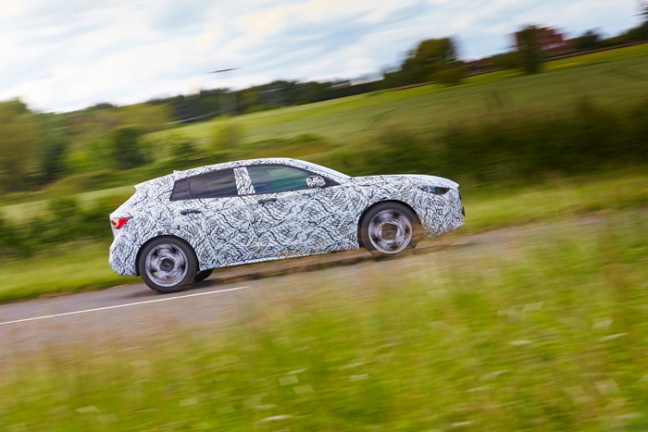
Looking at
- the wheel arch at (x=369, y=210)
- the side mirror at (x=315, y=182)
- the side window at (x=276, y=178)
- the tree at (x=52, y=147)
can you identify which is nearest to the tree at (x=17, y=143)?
the tree at (x=52, y=147)

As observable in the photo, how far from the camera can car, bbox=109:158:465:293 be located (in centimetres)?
1116

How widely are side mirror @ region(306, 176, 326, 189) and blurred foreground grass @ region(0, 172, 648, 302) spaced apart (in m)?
2.73

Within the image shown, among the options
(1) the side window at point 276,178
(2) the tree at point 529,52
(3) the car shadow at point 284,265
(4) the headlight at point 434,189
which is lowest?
(3) the car shadow at point 284,265

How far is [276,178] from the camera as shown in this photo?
11617 millimetres

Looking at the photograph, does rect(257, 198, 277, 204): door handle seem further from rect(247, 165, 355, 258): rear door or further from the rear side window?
the rear side window

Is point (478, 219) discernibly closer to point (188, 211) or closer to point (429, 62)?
point (188, 211)

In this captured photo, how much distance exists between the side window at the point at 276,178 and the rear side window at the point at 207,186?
291 mm

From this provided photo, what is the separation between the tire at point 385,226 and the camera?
11.1 m

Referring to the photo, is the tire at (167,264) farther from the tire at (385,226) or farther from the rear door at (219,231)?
the tire at (385,226)

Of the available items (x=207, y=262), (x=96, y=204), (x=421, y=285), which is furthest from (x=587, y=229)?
(x=96, y=204)

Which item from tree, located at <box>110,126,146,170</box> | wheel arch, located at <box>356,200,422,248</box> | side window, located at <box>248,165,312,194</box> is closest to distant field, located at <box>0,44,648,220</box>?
tree, located at <box>110,126,146,170</box>

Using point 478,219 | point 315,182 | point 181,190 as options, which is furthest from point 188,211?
point 478,219

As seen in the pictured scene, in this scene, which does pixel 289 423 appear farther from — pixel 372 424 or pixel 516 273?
pixel 516 273

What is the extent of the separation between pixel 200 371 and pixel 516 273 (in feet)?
7.63
